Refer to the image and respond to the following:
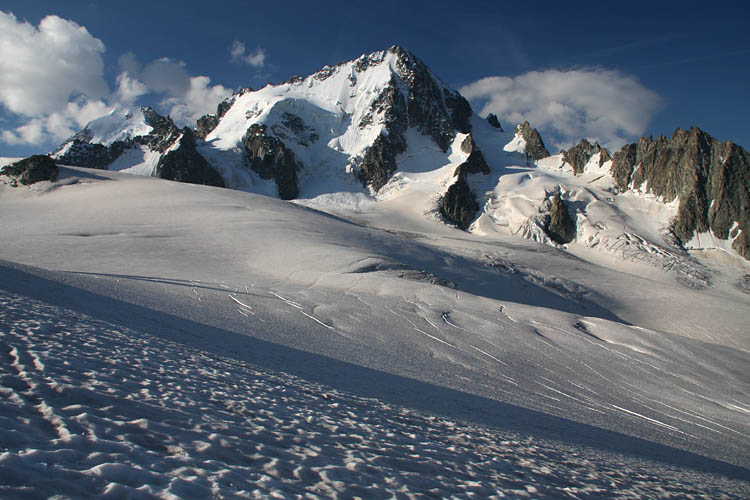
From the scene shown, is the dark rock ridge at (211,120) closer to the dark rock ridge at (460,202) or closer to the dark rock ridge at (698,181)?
the dark rock ridge at (460,202)

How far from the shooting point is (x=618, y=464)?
202 inches

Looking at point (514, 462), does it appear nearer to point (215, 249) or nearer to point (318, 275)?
point (318, 275)

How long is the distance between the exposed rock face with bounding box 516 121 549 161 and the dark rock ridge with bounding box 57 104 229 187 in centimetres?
7484

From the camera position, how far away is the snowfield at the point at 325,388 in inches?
116

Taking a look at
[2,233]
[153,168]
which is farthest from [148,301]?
[153,168]

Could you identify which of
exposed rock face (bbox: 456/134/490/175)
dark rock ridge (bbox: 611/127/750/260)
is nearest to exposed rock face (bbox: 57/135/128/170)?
exposed rock face (bbox: 456/134/490/175)

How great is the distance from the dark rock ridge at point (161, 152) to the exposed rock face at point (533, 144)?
74.8m

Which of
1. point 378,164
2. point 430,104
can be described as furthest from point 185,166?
point 430,104

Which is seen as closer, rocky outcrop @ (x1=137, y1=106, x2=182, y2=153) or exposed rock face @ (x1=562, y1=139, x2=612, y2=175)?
rocky outcrop @ (x1=137, y1=106, x2=182, y2=153)

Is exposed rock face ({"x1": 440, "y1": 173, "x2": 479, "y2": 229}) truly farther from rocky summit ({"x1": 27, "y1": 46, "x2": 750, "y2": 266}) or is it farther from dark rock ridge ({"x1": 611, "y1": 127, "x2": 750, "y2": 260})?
dark rock ridge ({"x1": 611, "y1": 127, "x2": 750, "y2": 260})

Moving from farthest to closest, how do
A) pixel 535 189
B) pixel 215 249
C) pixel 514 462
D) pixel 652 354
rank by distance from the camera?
pixel 535 189 < pixel 215 249 < pixel 652 354 < pixel 514 462

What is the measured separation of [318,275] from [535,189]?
6721 cm

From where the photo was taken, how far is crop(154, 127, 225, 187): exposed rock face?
7625 cm

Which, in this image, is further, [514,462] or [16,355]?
[514,462]
